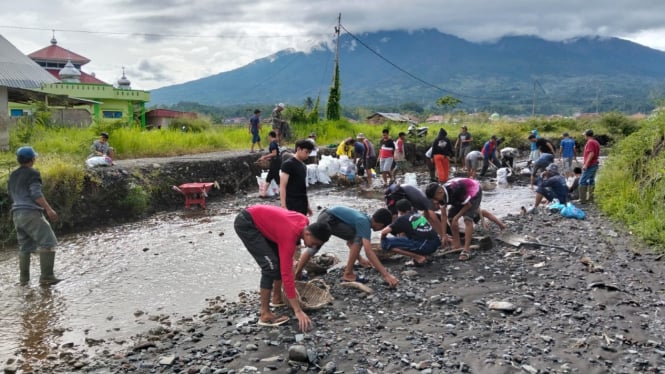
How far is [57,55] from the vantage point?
54.1m

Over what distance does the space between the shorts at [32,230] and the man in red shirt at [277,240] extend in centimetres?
408

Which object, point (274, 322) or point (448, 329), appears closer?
point (448, 329)

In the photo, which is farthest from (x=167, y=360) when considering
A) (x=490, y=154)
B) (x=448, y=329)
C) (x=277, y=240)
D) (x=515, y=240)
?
(x=490, y=154)

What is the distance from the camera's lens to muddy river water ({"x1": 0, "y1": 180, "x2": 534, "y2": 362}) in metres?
6.45

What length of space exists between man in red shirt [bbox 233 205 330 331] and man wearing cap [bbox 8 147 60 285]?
374 cm

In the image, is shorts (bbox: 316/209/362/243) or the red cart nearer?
shorts (bbox: 316/209/362/243)

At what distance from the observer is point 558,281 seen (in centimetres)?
687

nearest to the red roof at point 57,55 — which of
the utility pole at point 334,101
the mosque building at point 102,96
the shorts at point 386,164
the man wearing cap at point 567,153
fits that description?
the mosque building at point 102,96

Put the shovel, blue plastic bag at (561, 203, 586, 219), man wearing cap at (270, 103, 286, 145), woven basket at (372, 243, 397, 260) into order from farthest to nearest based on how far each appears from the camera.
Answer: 1. man wearing cap at (270, 103, 286, 145)
2. blue plastic bag at (561, 203, 586, 219)
3. the shovel
4. woven basket at (372, 243, 397, 260)

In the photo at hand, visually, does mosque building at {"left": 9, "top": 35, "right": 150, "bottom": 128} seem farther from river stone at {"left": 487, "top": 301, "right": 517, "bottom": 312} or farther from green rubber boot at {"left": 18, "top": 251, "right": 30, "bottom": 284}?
river stone at {"left": 487, "top": 301, "right": 517, "bottom": 312}

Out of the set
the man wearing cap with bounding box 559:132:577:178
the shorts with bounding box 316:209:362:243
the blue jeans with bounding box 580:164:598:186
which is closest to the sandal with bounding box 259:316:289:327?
the shorts with bounding box 316:209:362:243

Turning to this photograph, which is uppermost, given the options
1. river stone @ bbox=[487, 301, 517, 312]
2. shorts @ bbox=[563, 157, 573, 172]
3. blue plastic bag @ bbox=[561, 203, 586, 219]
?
shorts @ bbox=[563, 157, 573, 172]

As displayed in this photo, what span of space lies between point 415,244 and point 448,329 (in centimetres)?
250

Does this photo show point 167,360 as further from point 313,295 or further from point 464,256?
point 464,256
